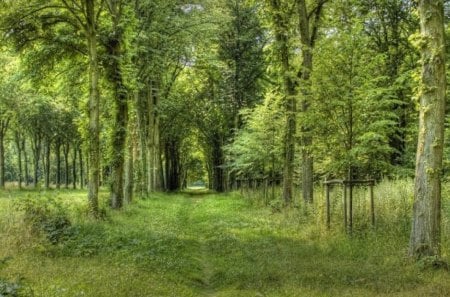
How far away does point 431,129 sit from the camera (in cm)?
952

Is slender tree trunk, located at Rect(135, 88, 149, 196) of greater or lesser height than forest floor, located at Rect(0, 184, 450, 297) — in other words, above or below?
above

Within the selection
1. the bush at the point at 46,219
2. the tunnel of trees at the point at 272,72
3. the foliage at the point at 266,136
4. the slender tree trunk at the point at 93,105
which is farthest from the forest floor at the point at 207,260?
the foliage at the point at 266,136

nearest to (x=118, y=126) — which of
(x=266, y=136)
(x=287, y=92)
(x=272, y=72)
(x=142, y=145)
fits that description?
(x=287, y=92)

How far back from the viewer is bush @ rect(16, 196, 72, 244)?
40.2ft

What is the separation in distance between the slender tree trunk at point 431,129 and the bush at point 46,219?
853 cm

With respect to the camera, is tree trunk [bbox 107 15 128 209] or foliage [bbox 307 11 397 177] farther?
tree trunk [bbox 107 15 128 209]

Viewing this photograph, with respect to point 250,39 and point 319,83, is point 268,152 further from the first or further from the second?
point 250,39

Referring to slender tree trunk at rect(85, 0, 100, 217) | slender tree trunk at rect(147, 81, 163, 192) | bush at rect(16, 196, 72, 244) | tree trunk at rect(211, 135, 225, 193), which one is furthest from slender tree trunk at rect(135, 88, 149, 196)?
tree trunk at rect(211, 135, 225, 193)

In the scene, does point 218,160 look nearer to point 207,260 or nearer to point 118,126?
point 118,126

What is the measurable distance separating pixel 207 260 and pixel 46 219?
16.1 feet

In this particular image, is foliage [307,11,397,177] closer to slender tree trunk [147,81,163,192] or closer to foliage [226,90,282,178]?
foliage [226,90,282,178]

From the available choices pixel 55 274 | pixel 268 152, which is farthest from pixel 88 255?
pixel 268 152

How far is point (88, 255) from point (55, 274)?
7.09ft

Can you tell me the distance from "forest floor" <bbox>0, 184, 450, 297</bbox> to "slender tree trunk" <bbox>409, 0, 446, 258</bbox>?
0.70 meters
